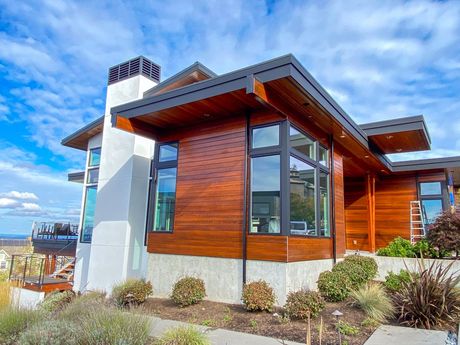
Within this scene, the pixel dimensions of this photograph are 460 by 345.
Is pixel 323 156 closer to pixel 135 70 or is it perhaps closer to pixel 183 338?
pixel 183 338

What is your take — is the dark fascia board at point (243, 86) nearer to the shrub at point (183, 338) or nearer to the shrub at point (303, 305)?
the shrub at point (303, 305)

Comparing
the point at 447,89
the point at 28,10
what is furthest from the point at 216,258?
the point at 447,89

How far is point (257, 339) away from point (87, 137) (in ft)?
38.2

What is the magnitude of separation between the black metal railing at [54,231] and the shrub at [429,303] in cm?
1402

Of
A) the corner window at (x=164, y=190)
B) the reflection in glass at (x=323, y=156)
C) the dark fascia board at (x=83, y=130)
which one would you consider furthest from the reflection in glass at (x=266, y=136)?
the dark fascia board at (x=83, y=130)

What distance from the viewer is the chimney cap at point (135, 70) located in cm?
1102

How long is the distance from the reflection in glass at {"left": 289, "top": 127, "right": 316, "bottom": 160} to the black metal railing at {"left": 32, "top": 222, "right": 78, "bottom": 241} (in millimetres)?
12099

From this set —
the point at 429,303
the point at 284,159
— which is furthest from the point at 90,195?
the point at 429,303

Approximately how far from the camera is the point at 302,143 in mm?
7254

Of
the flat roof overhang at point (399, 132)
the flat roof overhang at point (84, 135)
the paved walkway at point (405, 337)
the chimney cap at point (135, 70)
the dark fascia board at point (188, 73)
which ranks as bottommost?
the paved walkway at point (405, 337)

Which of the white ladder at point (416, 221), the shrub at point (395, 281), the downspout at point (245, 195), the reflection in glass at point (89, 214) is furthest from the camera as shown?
the white ladder at point (416, 221)

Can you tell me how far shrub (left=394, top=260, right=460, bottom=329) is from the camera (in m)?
4.86

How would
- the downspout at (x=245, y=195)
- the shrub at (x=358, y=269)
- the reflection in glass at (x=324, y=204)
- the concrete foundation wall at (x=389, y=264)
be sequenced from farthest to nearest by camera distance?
1. the concrete foundation wall at (x=389, y=264)
2. the reflection in glass at (x=324, y=204)
3. the shrub at (x=358, y=269)
4. the downspout at (x=245, y=195)

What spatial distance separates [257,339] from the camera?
438 cm
